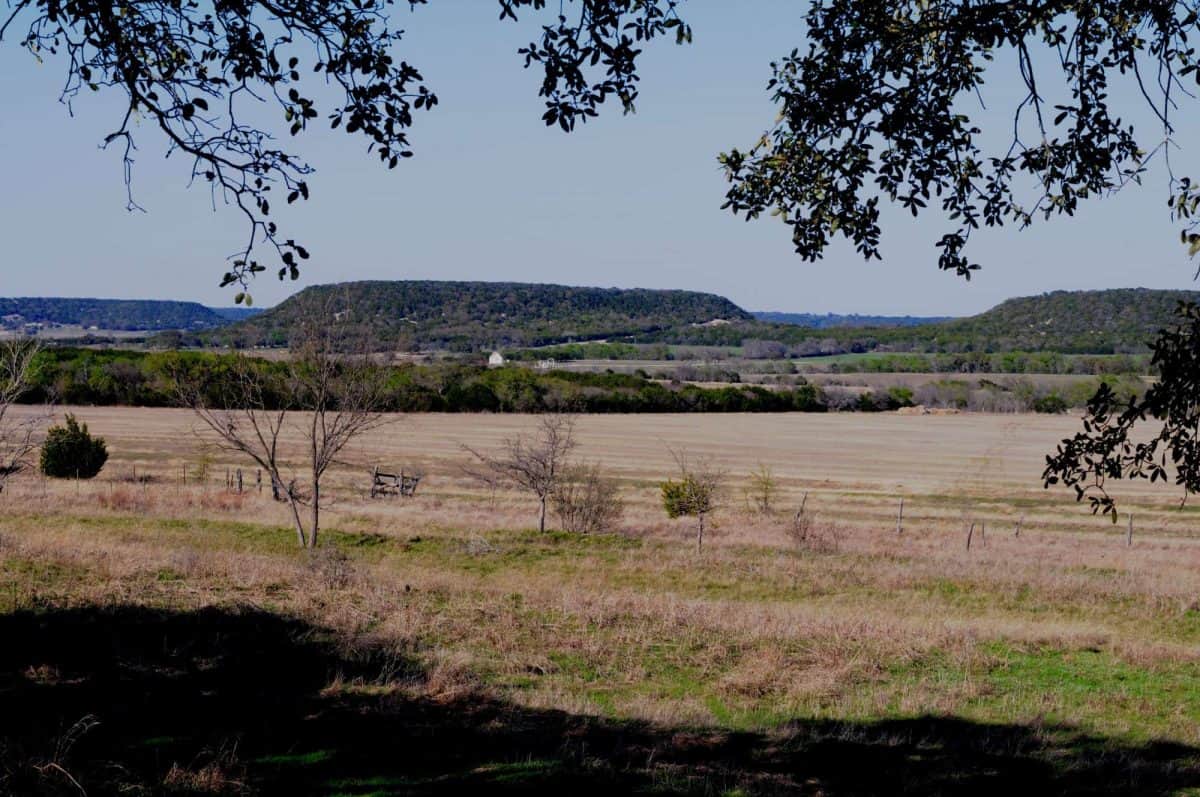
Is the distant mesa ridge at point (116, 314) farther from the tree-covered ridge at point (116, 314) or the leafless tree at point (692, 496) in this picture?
the leafless tree at point (692, 496)

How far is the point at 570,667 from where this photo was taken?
35.4ft

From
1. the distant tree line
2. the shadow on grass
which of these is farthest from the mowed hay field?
the distant tree line

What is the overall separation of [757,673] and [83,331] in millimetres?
163953

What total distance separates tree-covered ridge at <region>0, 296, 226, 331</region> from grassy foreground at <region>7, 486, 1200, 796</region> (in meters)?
151

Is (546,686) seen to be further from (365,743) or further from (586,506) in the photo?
(586,506)

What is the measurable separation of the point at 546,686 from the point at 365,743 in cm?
278

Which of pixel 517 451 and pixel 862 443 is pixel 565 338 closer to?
pixel 862 443

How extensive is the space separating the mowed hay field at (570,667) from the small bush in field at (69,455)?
61.9 feet

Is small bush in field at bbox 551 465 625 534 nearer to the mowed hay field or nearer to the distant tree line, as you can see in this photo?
the mowed hay field

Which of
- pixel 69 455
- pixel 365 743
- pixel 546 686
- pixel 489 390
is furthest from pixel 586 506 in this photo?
pixel 489 390

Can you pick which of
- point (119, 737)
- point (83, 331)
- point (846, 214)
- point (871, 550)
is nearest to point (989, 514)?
point (871, 550)

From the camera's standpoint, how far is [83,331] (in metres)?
153

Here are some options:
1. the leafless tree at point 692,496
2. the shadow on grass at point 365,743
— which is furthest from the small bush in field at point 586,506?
the shadow on grass at point 365,743

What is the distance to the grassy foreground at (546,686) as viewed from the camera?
22.6ft
